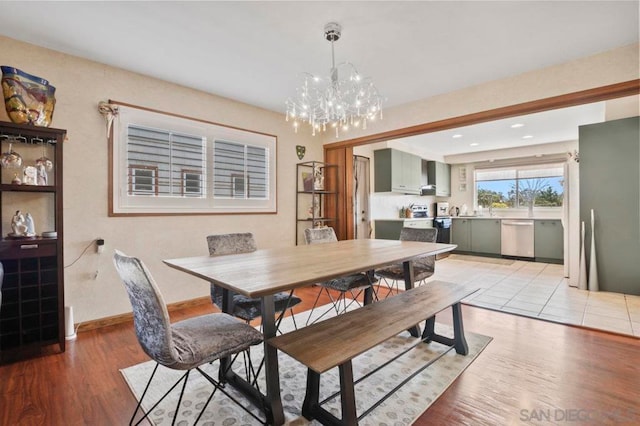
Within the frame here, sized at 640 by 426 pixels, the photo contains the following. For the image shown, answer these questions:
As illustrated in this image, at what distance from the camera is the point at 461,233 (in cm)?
691

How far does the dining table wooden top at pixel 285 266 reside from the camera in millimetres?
1374

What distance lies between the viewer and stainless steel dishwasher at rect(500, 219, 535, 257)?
602 cm

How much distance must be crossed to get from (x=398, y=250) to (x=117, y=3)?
8.54ft

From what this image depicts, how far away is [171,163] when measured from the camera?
3.26 metres

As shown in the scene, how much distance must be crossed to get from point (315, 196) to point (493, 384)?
338cm

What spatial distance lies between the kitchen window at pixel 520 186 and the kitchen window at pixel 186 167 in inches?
219

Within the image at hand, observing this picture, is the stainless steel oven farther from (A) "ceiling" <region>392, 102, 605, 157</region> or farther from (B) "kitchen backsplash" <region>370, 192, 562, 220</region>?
(A) "ceiling" <region>392, 102, 605, 157</region>

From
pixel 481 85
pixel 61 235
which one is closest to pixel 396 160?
pixel 481 85

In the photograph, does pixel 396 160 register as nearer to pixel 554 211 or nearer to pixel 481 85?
pixel 481 85

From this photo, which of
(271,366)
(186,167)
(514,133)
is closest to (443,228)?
(514,133)

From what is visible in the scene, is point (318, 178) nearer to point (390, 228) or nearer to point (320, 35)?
point (390, 228)

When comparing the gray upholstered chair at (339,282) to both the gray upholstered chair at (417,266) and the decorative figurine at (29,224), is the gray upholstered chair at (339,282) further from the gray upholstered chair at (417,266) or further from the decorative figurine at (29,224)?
the decorative figurine at (29,224)

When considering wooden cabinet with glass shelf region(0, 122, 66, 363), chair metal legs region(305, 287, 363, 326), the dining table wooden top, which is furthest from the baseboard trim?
the dining table wooden top

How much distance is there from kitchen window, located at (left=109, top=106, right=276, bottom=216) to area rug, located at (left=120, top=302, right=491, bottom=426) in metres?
1.69
